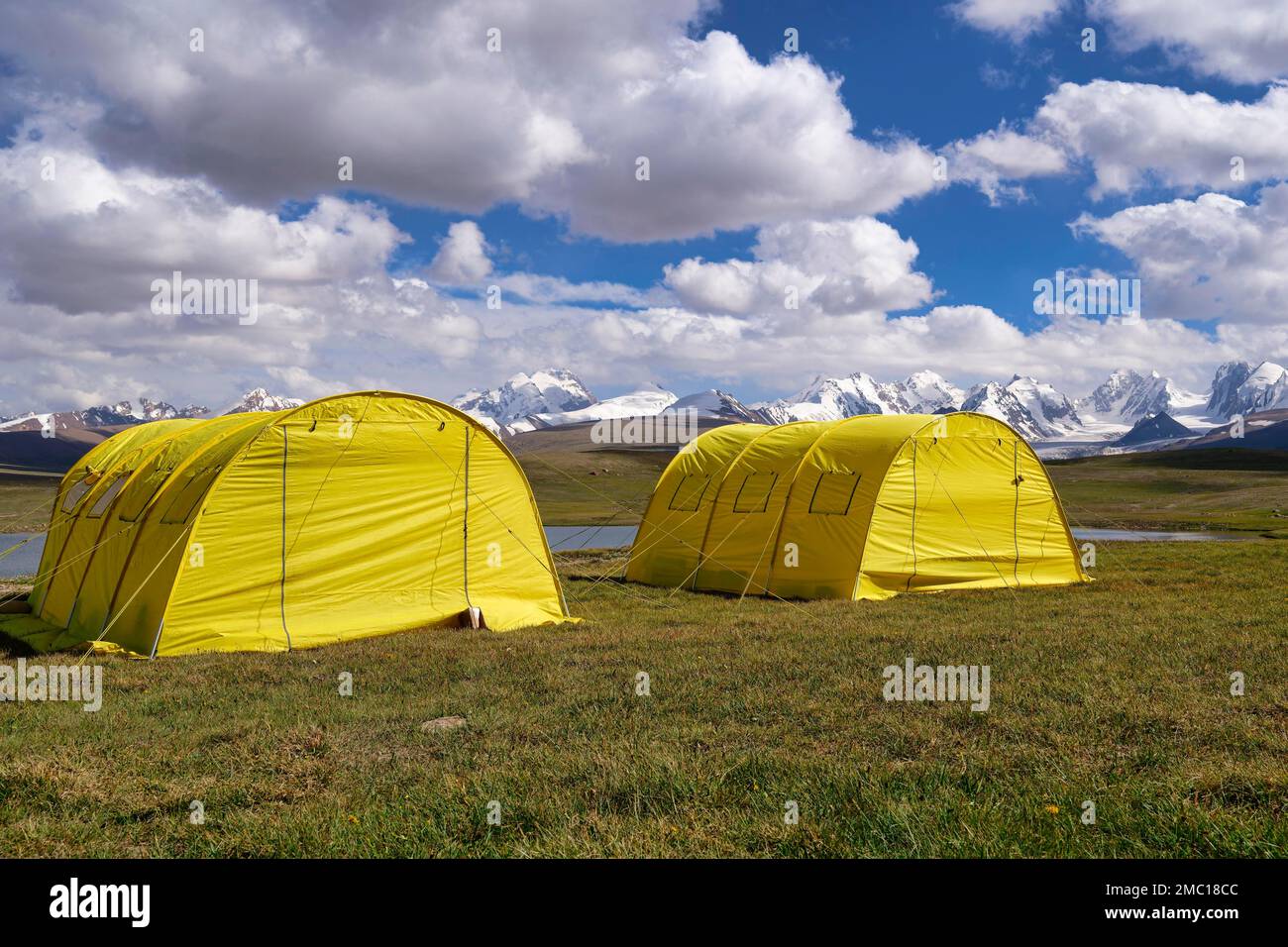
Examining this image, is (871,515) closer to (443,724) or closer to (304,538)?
(304,538)

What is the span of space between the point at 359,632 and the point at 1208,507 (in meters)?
93.4

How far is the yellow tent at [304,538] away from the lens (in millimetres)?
14625

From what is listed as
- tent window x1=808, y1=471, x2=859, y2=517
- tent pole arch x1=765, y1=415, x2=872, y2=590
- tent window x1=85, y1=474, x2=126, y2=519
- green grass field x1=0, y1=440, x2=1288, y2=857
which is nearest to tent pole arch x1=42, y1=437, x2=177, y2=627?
tent window x1=85, y1=474, x2=126, y2=519

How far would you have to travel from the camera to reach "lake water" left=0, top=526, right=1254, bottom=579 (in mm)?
40000

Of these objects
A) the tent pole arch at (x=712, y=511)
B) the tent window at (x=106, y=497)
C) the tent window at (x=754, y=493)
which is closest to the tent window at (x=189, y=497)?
the tent window at (x=106, y=497)

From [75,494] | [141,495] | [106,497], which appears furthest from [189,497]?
[75,494]

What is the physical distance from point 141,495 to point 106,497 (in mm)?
1950

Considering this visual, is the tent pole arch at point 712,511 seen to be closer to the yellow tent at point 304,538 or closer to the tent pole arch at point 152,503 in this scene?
the yellow tent at point 304,538

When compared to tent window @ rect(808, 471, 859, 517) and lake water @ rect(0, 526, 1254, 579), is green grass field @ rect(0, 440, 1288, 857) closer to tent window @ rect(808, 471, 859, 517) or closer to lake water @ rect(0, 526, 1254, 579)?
tent window @ rect(808, 471, 859, 517)

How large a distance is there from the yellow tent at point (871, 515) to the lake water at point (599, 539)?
A: 12.3 m

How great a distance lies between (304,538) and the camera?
15430 mm
